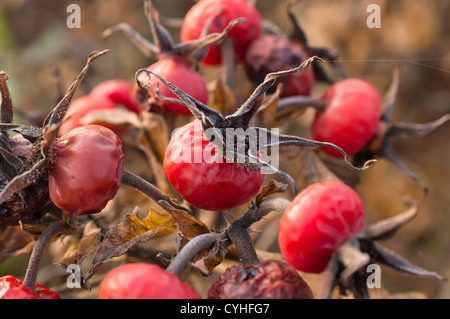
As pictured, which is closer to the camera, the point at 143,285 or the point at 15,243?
the point at 143,285

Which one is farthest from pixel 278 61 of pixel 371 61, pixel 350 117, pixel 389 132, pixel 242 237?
pixel 371 61

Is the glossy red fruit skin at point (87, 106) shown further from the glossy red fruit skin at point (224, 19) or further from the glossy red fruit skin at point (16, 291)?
the glossy red fruit skin at point (16, 291)

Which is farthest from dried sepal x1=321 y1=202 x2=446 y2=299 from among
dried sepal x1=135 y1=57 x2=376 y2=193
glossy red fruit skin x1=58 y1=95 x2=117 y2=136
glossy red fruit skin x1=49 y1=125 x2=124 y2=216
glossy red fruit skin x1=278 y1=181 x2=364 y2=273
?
glossy red fruit skin x1=58 y1=95 x2=117 y2=136

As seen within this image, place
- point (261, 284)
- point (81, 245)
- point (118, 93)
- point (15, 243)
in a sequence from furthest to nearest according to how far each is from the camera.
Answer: point (118, 93) → point (15, 243) → point (81, 245) → point (261, 284)

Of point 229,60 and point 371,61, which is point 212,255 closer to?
point 229,60

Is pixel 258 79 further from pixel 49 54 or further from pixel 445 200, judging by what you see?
pixel 49 54

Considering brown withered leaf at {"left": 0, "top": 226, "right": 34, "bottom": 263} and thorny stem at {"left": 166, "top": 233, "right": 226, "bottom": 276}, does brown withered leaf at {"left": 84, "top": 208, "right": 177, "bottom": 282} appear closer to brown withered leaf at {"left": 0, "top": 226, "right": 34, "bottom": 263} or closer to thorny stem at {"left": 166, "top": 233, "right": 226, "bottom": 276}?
thorny stem at {"left": 166, "top": 233, "right": 226, "bottom": 276}

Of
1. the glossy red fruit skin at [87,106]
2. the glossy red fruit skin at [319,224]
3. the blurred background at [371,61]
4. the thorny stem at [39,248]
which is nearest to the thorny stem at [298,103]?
the glossy red fruit skin at [319,224]
